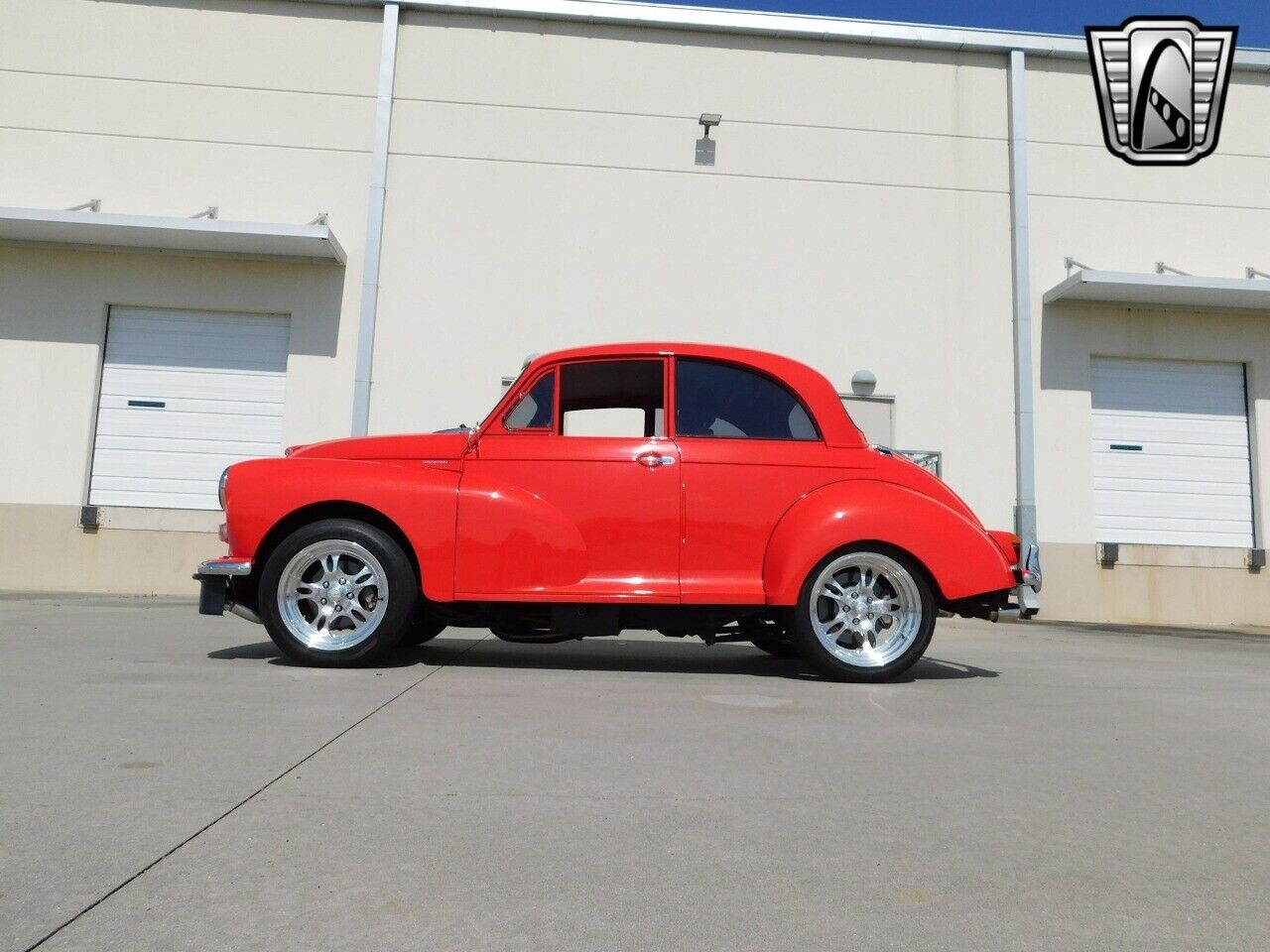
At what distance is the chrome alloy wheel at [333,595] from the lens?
15.6 ft

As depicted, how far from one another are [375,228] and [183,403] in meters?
3.15

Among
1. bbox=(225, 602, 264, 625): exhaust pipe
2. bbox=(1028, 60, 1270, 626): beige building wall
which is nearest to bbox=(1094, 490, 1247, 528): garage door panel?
bbox=(1028, 60, 1270, 626): beige building wall

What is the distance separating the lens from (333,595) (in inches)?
189

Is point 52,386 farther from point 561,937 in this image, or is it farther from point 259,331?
point 561,937

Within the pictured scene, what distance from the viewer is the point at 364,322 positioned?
11.4 m

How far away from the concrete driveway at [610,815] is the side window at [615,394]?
4.49 feet

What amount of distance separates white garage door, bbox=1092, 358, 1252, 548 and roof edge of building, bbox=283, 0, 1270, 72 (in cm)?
432

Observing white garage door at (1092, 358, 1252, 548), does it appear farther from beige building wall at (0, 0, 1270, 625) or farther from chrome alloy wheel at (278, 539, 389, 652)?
chrome alloy wheel at (278, 539, 389, 652)

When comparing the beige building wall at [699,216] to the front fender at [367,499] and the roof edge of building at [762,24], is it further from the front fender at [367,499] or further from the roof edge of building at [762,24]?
the front fender at [367,499]

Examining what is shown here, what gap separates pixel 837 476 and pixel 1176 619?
29.8 ft

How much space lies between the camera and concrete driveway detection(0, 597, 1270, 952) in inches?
67.4

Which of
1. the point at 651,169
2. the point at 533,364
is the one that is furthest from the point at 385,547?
the point at 651,169

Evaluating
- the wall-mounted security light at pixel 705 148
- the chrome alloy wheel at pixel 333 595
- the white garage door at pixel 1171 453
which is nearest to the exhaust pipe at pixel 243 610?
the chrome alloy wheel at pixel 333 595

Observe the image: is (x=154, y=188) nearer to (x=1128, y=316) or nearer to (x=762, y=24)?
(x=762, y=24)
